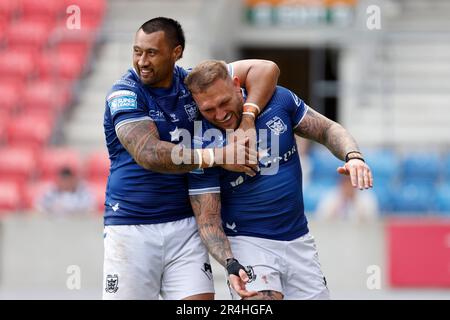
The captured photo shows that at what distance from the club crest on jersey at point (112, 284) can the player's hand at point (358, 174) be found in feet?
5.18

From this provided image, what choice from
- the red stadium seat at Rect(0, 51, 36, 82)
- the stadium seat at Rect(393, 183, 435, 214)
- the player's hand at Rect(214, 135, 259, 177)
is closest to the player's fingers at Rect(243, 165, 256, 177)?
the player's hand at Rect(214, 135, 259, 177)

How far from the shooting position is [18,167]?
1611 centimetres

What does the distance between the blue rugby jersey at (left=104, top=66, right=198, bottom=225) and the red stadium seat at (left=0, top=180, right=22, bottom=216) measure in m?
8.46

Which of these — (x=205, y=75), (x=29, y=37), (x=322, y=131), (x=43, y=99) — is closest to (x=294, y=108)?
(x=322, y=131)

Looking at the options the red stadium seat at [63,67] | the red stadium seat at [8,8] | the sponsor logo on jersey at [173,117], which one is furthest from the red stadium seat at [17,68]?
the sponsor logo on jersey at [173,117]

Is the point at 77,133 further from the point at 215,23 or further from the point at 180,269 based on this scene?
the point at 180,269

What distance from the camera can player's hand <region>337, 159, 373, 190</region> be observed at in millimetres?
6738

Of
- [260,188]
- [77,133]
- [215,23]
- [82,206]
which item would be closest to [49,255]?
[82,206]

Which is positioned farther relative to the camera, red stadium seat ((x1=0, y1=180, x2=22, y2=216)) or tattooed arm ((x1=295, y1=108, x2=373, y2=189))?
red stadium seat ((x1=0, y1=180, x2=22, y2=216))

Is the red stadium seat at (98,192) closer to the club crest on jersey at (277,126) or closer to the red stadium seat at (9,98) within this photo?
the red stadium seat at (9,98)

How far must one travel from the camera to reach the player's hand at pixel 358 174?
674cm

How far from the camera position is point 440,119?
16.6 meters

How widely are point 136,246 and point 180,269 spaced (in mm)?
317

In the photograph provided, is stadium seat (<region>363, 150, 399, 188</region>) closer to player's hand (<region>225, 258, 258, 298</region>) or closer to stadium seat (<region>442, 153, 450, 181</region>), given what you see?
stadium seat (<region>442, 153, 450, 181</region>)
